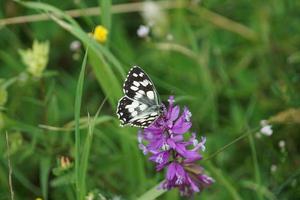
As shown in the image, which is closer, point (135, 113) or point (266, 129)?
point (135, 113)

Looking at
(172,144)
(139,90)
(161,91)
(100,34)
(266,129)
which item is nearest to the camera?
(172,144)

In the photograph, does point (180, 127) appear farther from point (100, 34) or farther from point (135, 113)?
point (100, 34)

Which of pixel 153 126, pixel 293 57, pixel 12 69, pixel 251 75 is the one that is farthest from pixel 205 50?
pixel 153 126

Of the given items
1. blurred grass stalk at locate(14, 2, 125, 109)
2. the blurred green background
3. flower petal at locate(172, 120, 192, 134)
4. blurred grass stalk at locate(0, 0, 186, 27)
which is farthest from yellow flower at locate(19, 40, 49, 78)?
flower petal at locate(172, 120, 192, 134)

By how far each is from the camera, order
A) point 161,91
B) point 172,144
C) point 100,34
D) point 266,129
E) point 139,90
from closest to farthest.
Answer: point 172,144
point 139,90
point 266,129
point 100,34
point 161,91

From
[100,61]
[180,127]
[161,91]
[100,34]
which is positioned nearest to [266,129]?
[180,127]

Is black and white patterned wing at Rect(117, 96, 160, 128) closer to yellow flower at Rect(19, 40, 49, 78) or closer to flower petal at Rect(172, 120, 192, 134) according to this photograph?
flower petal at Rect(172, 120, 192, 134)

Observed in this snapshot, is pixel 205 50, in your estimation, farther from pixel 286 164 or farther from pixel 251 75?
pixel 286 164
